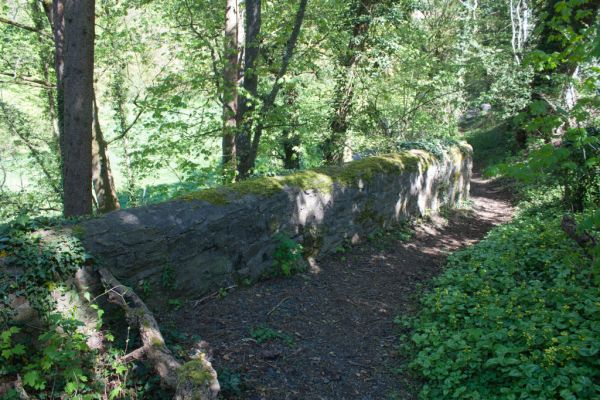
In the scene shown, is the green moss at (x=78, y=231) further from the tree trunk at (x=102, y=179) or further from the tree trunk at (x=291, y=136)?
the tree trunk at (x=102, y=179)

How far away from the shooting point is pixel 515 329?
12.9 feet

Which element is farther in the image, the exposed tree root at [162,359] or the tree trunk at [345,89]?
the tree trunk at [345,89]

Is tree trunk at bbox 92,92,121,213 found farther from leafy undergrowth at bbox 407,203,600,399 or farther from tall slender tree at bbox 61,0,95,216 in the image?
leafy undergrowth at bbox 407,203,600,399

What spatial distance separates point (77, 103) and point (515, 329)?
6.02 meters

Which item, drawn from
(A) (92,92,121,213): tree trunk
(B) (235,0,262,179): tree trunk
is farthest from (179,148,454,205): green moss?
(A) (92,92,121,213): tree trunk

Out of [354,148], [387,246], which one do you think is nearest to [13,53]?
[354,148]

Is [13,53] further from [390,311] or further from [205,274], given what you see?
[390,311]

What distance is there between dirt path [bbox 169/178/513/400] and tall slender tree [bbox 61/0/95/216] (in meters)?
2.58

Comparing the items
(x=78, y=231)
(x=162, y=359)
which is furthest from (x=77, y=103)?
(x=162, y=359)

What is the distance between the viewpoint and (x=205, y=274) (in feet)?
16.3

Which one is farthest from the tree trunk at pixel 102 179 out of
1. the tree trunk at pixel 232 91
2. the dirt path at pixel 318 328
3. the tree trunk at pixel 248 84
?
the dirt path at pixel 318 328

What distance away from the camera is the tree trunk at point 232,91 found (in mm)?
8750

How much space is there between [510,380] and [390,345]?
1501 mm

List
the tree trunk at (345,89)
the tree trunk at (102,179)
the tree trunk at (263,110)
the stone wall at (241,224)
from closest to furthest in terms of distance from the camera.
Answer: the stone wall at (241,224) → the tree trunk at (263,110) → the tree trunk at (102,179) → the tree trunk at (345,89)
